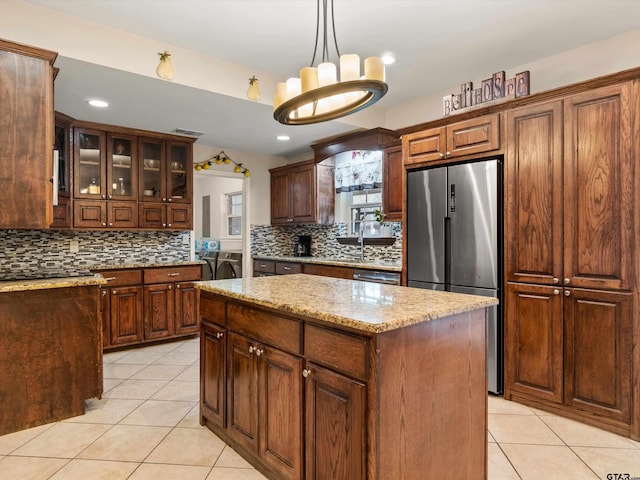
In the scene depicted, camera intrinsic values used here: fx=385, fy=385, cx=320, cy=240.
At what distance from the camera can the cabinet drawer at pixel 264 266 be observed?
5262mm

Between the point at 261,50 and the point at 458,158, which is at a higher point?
the point at 261,50

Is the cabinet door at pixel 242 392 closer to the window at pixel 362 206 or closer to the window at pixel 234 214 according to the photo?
the window at pixel 362 206

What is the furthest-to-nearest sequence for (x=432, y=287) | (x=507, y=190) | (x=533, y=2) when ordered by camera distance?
(x=432, y=287) → (x=507, y=190) → (x=533, y=2)

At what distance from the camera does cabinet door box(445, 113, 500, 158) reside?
286 centimetres

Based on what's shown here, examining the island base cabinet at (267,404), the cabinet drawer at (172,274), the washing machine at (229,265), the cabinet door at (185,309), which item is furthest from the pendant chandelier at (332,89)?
the washing machine at (229,265)

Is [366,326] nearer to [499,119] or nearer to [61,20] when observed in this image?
[499,119]

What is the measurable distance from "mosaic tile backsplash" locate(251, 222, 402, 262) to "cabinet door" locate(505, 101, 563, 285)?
1.86 meters

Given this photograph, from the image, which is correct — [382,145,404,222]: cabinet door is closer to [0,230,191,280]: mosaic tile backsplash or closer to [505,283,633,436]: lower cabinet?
[505,283,633,436]: lower cabinet

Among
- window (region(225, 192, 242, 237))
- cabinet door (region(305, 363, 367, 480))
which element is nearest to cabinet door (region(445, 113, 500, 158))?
cabinet door (region(305, 363, 367, 480))

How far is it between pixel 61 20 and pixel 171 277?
2549 mm

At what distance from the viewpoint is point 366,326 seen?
1.29 metres

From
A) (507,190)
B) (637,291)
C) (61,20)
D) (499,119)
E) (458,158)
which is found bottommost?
(637,291)

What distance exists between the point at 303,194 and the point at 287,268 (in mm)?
1043

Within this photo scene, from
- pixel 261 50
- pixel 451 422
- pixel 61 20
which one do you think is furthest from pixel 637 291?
pixel 61 20
